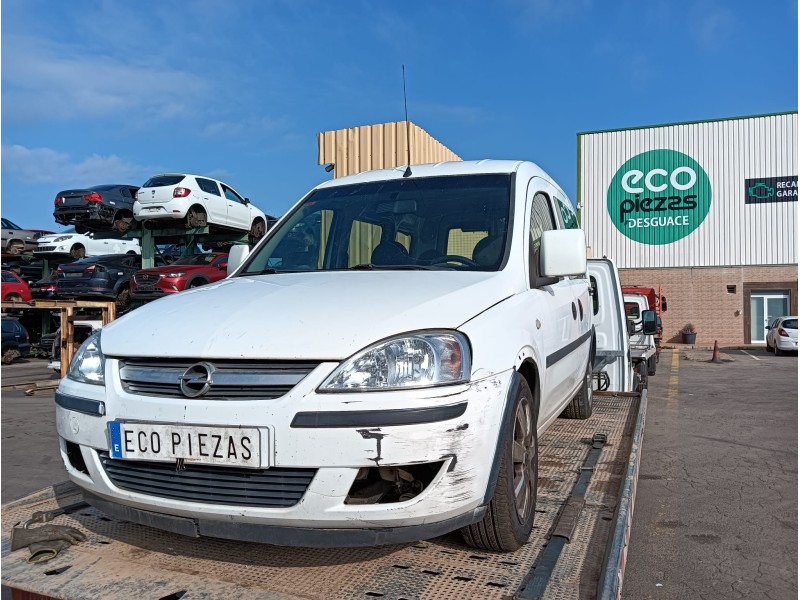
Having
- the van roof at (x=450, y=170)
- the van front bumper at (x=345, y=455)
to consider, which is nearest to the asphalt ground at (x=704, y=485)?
the van front bumper at (x=345, y=455)

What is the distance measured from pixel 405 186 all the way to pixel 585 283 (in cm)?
178

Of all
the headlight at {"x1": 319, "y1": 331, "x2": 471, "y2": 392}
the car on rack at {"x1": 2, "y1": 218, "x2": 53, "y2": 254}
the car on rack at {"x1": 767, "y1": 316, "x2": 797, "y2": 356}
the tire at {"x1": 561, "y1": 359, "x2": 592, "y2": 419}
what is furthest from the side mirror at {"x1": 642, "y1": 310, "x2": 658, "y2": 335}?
the car on rack at {"x1": 2, "y1": 218, "x2": 53, "y2": 254}

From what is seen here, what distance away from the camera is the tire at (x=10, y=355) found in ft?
59.8

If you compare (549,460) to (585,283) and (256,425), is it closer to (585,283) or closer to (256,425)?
(585,283)

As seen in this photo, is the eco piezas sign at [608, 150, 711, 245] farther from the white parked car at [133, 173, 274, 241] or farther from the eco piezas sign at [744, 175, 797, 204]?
the white parked car at [133, 173, 274, 241]

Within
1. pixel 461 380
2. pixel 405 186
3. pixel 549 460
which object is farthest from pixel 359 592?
pixel 405 186

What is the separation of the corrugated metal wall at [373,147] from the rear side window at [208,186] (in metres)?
2.57

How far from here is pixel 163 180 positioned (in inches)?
582

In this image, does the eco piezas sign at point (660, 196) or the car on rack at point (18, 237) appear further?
the eco piezas sign at point (660, 196)

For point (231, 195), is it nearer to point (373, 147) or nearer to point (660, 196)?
point (373, 147)

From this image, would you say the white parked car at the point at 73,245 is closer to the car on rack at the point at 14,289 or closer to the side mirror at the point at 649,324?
the car on rack at the point at 14,289

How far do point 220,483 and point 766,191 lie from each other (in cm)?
2941

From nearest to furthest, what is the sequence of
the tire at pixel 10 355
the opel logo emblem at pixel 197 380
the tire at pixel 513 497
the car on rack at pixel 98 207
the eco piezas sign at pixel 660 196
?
the opel logo emblem at pixel 197 380 → the tire at pixel 513 497 → the car on rack at pixel 98 207 → the tire at pixel 10 355 → the eco piezas sign at pixel 660 196

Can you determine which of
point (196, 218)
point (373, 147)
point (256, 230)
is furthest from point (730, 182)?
point (196, 218)
